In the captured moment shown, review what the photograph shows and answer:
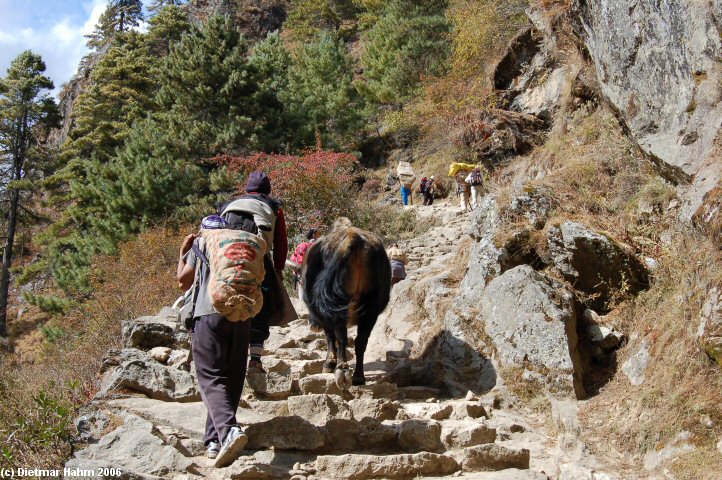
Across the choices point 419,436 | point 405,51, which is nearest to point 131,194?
point 405,51

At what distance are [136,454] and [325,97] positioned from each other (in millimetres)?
23644

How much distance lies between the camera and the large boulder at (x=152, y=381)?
579 centimetres

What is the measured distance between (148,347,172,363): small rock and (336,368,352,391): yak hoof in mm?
2169

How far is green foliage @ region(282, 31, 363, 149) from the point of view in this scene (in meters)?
24.0

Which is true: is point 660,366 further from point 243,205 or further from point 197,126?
point 197,126

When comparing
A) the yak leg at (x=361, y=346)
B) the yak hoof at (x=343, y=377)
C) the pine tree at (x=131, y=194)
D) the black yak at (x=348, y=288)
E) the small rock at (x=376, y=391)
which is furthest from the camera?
the pine tree at (x=131, y=194)

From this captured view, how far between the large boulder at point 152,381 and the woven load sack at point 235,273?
1.75 meters

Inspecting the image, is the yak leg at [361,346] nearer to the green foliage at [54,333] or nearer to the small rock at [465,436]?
the small rock at [465,436]

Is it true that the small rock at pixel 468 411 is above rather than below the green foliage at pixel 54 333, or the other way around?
below

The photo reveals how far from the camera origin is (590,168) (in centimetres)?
961

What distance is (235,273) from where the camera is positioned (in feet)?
14.8

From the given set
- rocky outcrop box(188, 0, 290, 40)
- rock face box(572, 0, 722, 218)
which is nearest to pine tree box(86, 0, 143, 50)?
rocky outcrop box(188, 0, 290, 40)

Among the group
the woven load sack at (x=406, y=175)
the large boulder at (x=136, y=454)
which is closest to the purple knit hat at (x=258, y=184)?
the large boulder at (x=136, y=454)

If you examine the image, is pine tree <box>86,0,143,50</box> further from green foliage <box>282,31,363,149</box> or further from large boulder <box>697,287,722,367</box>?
large boulder <box>697,287,722,367</box>
